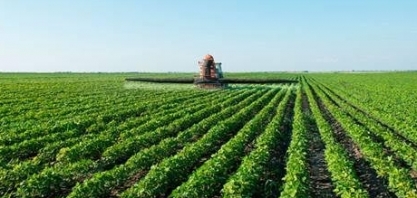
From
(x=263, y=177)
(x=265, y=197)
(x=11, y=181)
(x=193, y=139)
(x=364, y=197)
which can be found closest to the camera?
(x=364, y=197)

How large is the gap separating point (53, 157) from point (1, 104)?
53.7ft

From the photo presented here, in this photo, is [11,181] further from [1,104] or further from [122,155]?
[1,104]

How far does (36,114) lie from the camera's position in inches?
825

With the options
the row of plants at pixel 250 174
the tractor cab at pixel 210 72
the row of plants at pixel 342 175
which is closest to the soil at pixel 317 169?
the row of plants at pixel 342 175

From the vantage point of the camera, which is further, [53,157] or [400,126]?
[400,126]

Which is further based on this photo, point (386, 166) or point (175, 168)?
point (386, 166)

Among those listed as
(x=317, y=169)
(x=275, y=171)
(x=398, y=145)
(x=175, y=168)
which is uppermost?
(x=175, y=168)

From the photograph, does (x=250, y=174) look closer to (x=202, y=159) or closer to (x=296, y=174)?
(x=296, y=174)

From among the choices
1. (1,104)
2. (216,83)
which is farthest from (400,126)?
(216,83)

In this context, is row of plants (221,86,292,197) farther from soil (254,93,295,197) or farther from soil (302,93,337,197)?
soil (302,93,337,197)

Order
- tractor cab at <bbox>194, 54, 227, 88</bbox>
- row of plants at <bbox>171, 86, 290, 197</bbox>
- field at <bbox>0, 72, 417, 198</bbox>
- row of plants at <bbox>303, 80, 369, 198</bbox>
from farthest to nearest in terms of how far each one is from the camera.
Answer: tractor cab at <bbox>194, 54, 227, 88</bbox> → field at <bbox>0, 72, 417, 198</bbox> → row of plants at <bbox>171, 86, 290, 197</bbox> → row of plants at <bbox>303, 80, 369, 198</bbox>

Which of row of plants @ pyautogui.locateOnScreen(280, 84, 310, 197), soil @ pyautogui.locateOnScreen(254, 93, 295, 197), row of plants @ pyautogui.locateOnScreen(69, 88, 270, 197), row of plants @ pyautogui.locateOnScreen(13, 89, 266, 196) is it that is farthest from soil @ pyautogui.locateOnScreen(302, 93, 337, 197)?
row of plants @ pyautogui.locateOnScreen(13, 89, 266, 196)

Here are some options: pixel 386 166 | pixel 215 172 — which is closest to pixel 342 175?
pixel 386 166

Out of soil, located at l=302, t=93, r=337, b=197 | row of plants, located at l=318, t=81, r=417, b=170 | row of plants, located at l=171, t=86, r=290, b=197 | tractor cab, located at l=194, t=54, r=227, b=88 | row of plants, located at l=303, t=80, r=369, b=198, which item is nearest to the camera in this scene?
row of plants, located at l=303, t=80, r=369, b=198
